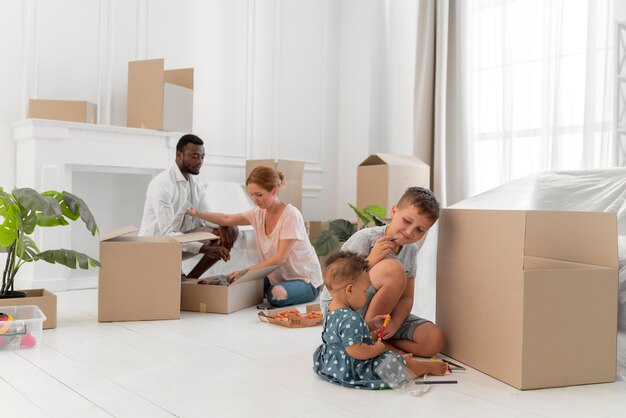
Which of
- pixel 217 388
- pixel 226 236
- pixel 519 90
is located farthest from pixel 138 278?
pixel 519 90

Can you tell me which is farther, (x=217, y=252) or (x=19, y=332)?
(x=217, y=252)

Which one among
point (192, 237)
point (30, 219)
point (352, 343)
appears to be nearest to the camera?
point (352, 343)

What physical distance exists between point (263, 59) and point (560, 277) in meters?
3.53

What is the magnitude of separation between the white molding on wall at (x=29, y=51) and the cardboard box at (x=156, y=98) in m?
0.53

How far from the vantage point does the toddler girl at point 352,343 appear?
170 centimetres

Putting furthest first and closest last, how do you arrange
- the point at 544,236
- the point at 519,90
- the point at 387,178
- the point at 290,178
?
the point at 290,178 < the point at 519,90 < the point at 387,178 < the point at 544,236

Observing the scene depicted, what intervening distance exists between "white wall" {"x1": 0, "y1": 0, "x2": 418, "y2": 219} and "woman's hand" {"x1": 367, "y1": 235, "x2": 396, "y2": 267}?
244 cm

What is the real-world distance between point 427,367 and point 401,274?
0.32 metres

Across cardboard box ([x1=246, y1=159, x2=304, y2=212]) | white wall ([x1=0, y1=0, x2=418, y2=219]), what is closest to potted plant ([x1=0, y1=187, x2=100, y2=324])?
white wall ([x1=0, y1=0, x2=418, y2=219])

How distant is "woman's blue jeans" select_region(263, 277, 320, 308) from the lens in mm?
2973

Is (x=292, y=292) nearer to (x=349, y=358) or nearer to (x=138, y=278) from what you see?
(x=138, y=278)

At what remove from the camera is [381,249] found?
6.82 ft

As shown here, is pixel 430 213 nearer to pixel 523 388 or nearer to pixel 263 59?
pixel 523 388

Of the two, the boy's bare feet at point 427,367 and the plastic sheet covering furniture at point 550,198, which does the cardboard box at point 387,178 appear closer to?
the plastic sheet covering furniture at point 550,198
